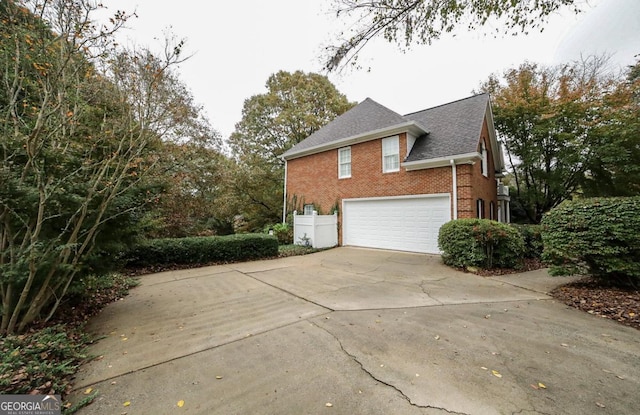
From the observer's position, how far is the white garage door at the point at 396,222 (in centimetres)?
882

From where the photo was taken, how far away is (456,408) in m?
1.86

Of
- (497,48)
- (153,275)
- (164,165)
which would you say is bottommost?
(153,275)

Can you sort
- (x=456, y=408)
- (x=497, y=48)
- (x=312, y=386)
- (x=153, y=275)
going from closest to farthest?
(x=456, y=408) < (x=312, y=386) < (x=497, y=48) < (x=153, y=275)

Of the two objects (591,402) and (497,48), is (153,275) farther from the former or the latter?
(497,48)

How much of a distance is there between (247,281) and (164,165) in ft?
19.8

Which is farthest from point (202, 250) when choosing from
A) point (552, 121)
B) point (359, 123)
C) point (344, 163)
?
point (552, 121)

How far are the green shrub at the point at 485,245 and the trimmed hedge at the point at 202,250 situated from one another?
229 inches

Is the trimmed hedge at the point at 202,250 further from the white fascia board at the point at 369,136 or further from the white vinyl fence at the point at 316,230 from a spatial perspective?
the white fascia board at the point at 369,136

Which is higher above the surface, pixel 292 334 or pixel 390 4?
pixel 390 4

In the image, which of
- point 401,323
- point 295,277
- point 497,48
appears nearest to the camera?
point 401,323

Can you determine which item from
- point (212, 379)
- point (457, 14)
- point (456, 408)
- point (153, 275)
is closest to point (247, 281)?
point (153, 275)

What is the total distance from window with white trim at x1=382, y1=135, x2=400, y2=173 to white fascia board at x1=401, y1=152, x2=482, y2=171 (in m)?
0.66

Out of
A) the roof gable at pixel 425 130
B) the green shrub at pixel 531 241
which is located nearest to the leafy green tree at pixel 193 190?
the roof gable at pixel 425 130

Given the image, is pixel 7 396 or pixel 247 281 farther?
pixel 247 281
